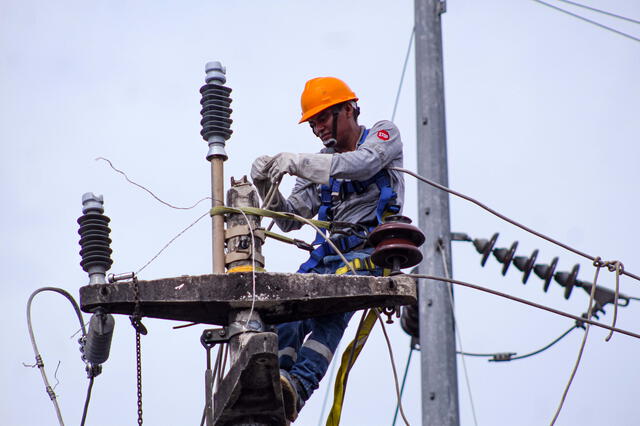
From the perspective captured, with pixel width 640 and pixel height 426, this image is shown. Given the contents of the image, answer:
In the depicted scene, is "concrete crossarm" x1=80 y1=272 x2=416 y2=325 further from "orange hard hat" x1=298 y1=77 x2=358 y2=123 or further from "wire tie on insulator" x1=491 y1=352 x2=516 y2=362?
"wire tie on insulator" x1=491 y1=352 x2=516 y2=362

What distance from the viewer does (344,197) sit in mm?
9133

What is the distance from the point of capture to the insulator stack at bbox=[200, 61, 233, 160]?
822cm

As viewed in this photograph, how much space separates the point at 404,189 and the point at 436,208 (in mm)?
2385

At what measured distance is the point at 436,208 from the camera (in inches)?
454

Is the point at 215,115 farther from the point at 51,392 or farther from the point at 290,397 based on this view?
the point at 51,392

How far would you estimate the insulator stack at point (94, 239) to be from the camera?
26.9 feet

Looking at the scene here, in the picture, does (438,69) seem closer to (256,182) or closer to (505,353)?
(505,353)

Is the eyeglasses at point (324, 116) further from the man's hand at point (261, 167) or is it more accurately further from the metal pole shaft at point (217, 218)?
the metal pole shaft at point (217, 218)

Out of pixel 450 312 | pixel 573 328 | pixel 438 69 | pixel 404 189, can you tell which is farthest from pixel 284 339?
pixel 573 328

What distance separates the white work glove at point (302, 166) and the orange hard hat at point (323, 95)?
2.56ft

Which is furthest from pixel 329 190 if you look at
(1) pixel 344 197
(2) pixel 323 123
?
(2) pixel 323 123

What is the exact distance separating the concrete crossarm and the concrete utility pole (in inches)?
121

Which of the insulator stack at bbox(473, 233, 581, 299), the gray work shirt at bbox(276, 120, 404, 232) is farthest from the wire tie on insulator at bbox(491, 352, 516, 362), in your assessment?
the gray work shirt at bbox(276, 120, 404, 232)

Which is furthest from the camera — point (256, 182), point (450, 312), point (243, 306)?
point (450, 312)
